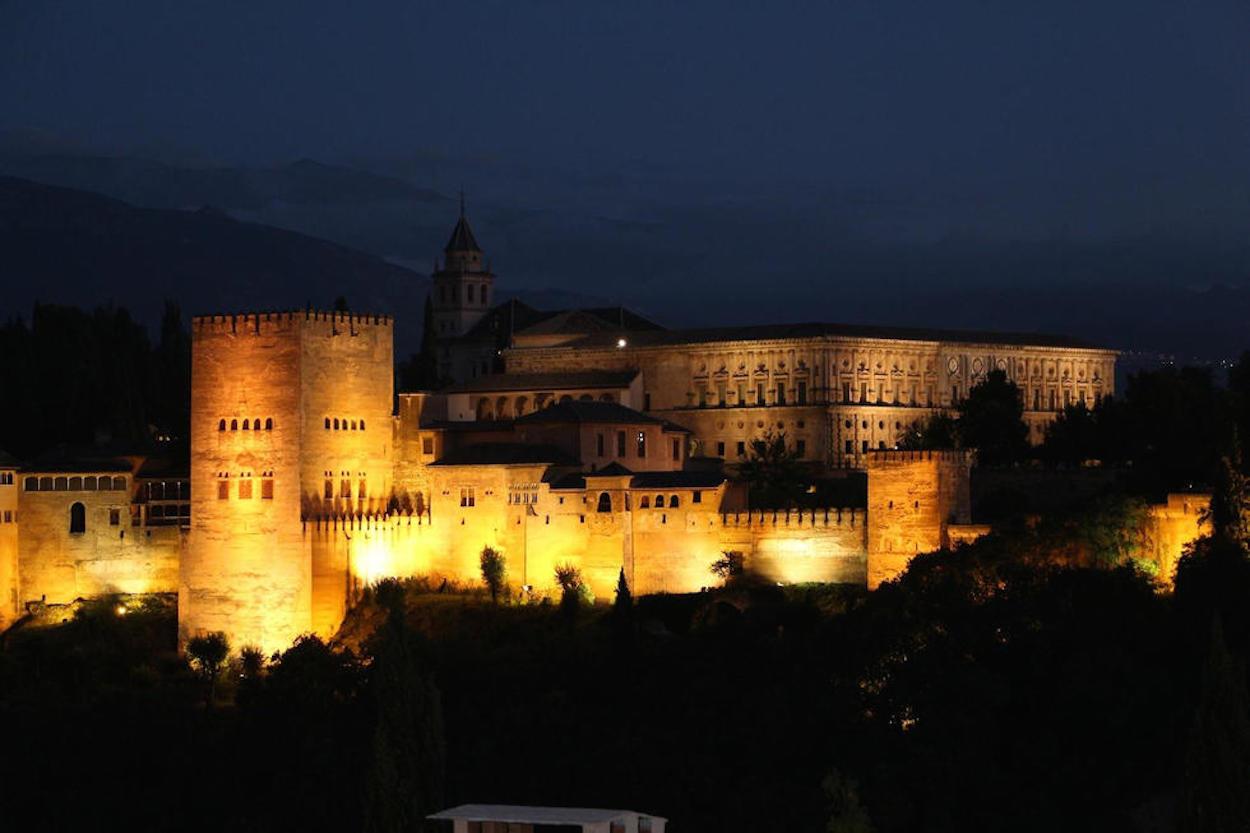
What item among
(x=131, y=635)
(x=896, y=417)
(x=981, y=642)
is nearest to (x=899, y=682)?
(x=981, y=642)

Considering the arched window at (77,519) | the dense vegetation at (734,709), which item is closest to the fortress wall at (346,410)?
the dense vegetation at (734,709)

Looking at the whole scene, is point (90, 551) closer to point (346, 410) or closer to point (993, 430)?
point (346, 410)

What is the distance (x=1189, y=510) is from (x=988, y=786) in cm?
1057

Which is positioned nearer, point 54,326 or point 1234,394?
point 1234,394

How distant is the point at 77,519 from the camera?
209 feet

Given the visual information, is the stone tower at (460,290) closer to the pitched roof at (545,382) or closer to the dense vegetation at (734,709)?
the pitched roof at (545,382)

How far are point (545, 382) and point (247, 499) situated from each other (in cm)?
2074

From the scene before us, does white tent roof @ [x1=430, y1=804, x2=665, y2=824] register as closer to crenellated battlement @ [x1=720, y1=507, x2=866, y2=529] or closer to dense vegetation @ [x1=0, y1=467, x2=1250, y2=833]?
dense vegetation @ [x1=0, y1=467, x2=1250, y2=833]

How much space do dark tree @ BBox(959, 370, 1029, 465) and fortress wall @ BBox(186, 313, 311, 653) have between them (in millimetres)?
20522

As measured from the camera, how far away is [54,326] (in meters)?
86.8

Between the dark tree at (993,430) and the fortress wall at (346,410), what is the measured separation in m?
17.8

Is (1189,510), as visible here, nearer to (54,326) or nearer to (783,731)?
(783,731)

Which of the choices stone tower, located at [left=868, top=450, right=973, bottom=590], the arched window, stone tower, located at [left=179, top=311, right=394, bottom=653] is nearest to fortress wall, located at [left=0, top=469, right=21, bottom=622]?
the arched window

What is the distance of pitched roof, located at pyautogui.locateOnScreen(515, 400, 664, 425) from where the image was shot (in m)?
65.9
